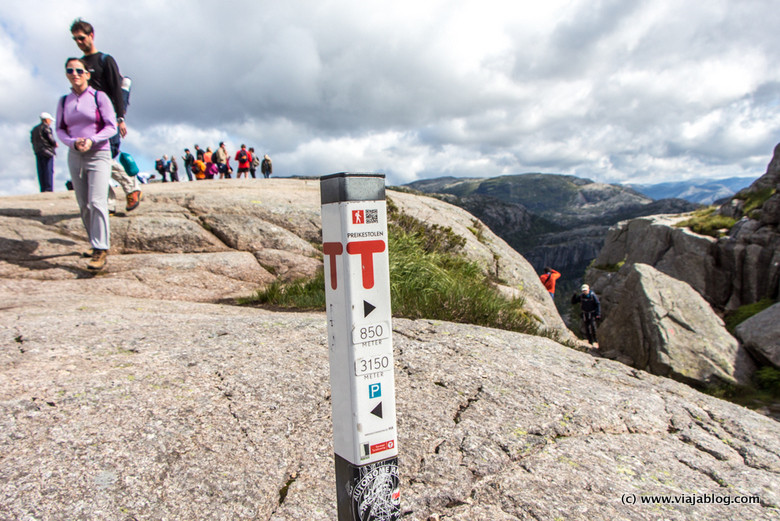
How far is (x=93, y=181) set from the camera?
22.4ft

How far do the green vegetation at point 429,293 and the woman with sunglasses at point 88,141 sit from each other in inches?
99.0

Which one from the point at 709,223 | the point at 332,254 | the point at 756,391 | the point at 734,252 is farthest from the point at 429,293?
the point at 709,223

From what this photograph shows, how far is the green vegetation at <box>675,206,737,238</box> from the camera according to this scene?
29906 millimetres

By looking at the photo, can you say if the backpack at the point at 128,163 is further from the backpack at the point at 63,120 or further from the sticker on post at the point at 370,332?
the sticker on post at the point at 370,332

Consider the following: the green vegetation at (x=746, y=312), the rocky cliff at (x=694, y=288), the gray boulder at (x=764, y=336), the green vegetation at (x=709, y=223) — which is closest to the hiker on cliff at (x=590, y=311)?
the rocky cliff at (x=694, y=288)

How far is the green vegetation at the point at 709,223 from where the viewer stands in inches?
1177

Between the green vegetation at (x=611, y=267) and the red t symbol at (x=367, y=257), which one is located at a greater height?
the red t symbol at (x=367, y=257)

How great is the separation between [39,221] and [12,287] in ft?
9.72

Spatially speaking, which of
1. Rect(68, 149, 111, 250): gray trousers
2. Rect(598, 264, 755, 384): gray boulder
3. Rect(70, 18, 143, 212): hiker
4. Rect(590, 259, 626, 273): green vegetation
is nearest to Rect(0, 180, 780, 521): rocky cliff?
Rect(68, 149, 111, 250): gray trousers

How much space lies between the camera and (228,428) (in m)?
3.07

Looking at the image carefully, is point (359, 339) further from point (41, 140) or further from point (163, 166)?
point (163, 166)

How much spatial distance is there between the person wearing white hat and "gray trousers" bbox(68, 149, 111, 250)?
Result: 30.8 feet

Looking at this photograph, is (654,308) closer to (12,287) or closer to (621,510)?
(621,510)

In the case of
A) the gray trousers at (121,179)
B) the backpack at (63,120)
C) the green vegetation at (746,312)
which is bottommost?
the green vegetation at (746,312)
